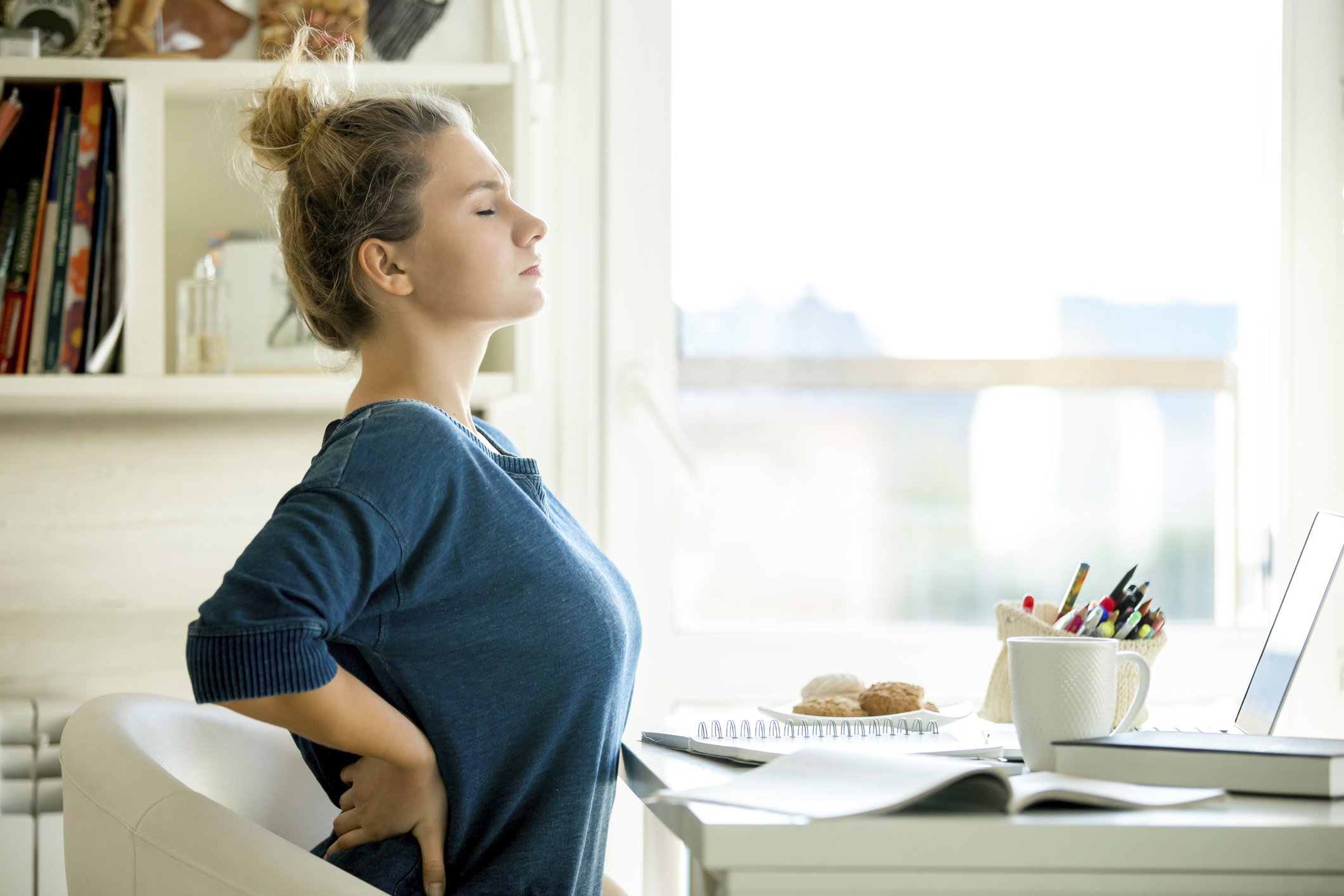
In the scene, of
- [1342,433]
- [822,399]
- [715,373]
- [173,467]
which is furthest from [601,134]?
[1342,433]

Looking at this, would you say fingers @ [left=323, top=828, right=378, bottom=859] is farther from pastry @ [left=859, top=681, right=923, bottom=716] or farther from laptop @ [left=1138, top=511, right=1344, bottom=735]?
laptop @ [left=1138, top=511, right=1344, bottom=735]

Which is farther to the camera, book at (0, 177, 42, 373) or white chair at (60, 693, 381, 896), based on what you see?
book at (0, 177, 42, 373)

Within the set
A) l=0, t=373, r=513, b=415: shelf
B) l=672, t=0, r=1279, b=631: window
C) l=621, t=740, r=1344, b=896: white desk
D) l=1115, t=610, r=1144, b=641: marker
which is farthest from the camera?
l=672, t=0, r=1279, b=631: window

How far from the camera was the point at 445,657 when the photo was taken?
911 millimetres

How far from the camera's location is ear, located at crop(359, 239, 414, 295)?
3.48 ft

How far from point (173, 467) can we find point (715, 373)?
0.83m

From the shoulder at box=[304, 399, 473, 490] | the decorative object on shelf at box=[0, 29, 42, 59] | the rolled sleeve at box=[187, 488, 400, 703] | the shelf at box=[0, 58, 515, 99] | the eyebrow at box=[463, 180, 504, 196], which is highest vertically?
the decorative object on shelf at box=[0, 29, 42, 59]

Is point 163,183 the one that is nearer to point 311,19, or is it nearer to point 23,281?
point 23,281

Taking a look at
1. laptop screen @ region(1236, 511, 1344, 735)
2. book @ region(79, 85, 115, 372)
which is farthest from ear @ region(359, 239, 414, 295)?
laptop screen @ region(1236, 511, 1344, 735)

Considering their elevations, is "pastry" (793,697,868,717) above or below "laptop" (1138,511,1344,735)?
below

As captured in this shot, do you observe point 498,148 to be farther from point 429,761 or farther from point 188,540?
point 429,761

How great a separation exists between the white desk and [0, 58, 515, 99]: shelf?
1160 mm

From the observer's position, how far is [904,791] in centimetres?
69

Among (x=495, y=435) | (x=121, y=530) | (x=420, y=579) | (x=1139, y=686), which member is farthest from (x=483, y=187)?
(x=121, y=530)
